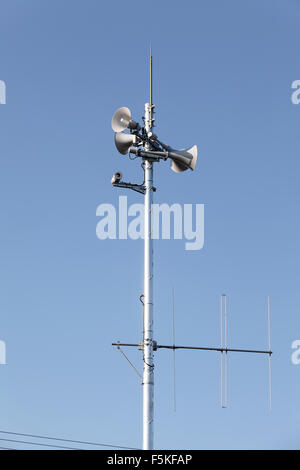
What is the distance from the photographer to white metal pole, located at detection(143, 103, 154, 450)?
106 feet

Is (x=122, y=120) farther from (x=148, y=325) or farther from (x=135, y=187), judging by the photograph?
(x=148, y=325)

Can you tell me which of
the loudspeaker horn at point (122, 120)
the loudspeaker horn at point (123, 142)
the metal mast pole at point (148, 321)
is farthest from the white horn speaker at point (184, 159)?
the loudspeaker horn at point (122, 120)

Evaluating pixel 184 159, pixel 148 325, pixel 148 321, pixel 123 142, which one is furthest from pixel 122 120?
pixel 148 325

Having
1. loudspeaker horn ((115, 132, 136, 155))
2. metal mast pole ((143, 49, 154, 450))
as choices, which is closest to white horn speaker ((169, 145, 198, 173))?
metal mast pole ((143, 49, 154, 450))

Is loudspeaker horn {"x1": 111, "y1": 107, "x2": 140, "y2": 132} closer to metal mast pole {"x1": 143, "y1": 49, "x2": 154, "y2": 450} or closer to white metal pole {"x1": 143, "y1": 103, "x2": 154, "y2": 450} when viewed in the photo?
metal mast pole {"x1": 143, "y1": 49, "x2": 154, "y2": 450}

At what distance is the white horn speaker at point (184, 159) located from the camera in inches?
1416

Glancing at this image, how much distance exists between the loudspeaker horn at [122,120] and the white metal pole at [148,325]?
141 cm

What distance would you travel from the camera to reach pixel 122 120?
3519cm

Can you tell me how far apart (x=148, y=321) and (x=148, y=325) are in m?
0.15
